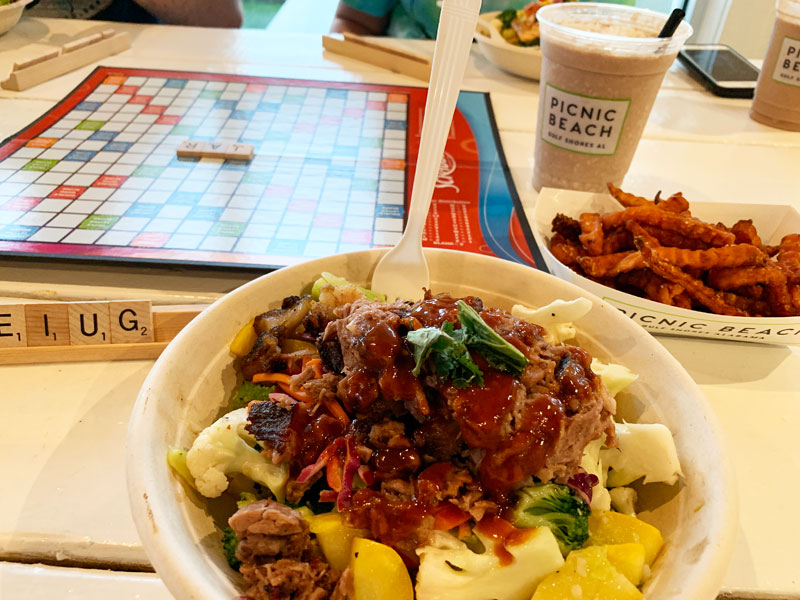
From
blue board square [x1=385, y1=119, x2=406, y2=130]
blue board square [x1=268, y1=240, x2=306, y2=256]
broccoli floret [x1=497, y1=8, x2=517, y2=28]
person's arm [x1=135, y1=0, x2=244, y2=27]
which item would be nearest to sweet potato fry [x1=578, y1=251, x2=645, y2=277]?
blue board square [x1=268, y1=240, x2=306, y2=256]

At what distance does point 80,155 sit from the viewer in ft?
7.18

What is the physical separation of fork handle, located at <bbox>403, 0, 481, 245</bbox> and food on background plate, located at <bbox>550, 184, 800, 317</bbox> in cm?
53

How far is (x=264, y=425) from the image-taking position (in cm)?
98

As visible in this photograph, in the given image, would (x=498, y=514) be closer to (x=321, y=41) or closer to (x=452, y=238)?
(x=452, y=238)

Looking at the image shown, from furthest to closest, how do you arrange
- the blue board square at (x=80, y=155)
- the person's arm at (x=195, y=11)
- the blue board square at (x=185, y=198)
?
1. the person's arm at (x=195, y=11)
2. the blue board square at (x=80, y=155)
3. the blue board square at (x=185, y=198)

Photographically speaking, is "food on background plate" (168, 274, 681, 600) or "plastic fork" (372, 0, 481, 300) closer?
"food on background plate" (168, 274, 681, 600)

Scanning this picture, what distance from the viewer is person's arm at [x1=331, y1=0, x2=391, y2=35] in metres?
4.03

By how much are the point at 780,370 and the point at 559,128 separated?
1.00m

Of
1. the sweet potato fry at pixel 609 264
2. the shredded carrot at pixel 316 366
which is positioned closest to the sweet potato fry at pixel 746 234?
the sweet potato fry at pixel 609 264

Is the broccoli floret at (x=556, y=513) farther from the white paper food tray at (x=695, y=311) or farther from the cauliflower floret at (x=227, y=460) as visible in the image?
the white paper food tray at (x=695, y=311)

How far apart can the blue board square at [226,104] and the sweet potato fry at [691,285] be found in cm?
197

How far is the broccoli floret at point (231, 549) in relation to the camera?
86cm

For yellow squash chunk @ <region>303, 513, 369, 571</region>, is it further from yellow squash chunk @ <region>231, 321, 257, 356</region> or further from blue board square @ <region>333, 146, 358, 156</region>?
blue board square @ <region>333, 146, 358, 156</region>

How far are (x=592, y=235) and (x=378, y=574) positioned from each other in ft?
3.68
